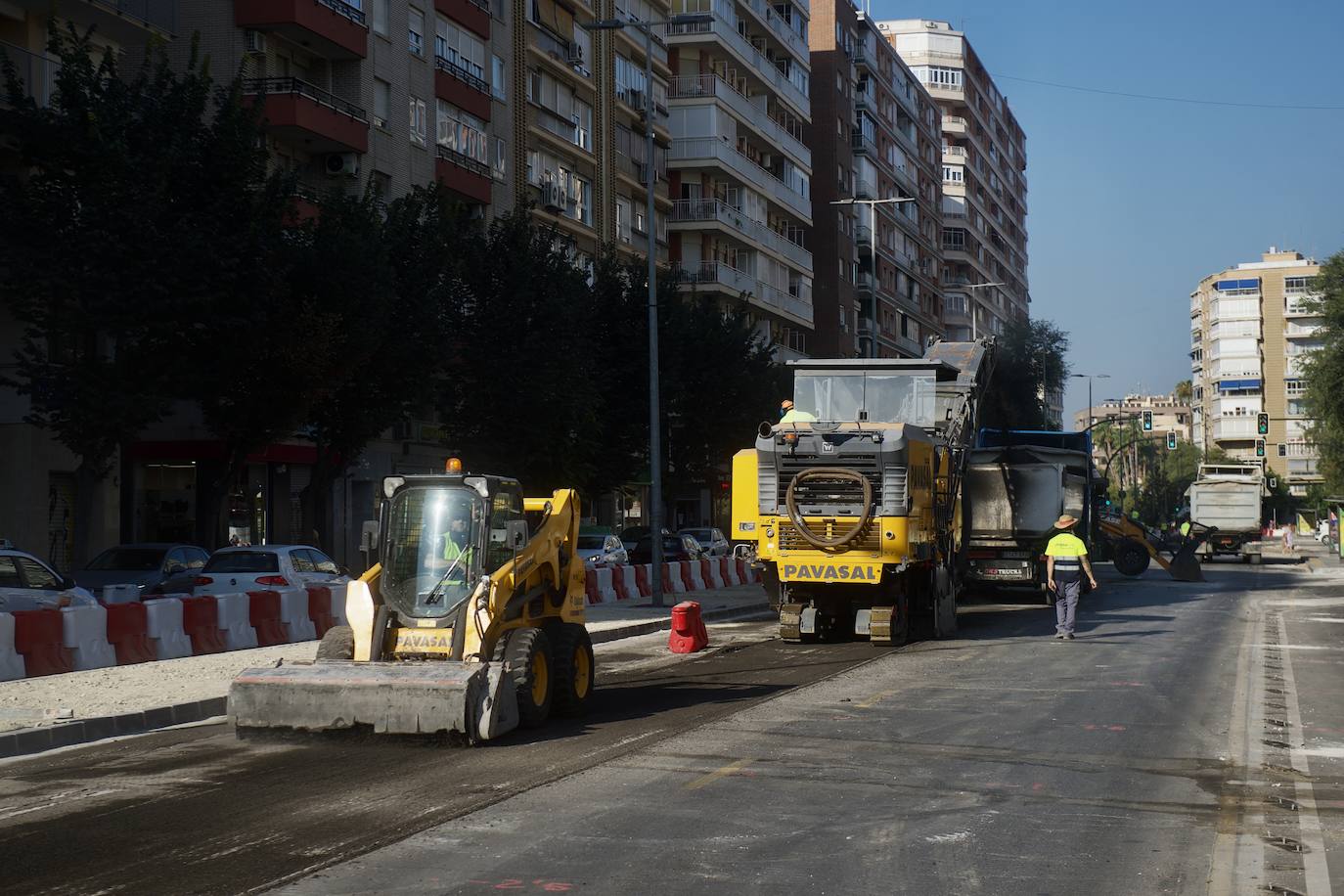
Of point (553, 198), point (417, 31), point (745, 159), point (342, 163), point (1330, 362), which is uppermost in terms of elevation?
point (745, 159)

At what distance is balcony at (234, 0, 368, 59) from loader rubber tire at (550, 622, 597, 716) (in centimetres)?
2725

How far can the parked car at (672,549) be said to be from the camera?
4162 centimetres

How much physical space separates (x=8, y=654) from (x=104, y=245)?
10684 mm

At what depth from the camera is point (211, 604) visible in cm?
1980

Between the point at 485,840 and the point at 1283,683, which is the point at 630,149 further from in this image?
the point at 485,840

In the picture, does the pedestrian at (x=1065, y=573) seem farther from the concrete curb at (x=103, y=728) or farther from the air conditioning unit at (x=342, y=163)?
the air conditioning unit at (x=342, y=163)

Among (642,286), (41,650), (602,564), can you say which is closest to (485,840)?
(41,650)

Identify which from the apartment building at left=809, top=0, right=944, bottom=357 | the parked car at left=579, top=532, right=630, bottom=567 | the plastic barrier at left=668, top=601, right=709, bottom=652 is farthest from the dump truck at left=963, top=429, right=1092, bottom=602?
the apartment building at left=809, top=0, right=944, bottom=357

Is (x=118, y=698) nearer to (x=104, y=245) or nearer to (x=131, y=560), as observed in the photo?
(x=131, y=560)

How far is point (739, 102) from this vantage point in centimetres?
6688

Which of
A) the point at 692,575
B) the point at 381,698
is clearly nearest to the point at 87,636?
the point at 381,698

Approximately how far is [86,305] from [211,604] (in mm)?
7838

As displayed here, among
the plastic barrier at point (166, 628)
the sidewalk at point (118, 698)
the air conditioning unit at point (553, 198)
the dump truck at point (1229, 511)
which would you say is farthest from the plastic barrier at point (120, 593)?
the dump truck at point (1229, 511)

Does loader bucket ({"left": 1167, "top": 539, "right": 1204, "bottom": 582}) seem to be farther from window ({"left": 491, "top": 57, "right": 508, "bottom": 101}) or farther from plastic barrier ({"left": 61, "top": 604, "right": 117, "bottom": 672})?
plastic barrier ({"left": 61, "top": 604, "right": 117, "bottom": 672})
